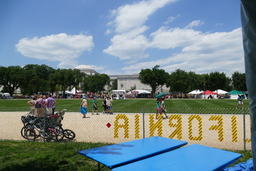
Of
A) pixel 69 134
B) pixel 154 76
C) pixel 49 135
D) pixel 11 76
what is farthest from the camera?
pixel 154 76

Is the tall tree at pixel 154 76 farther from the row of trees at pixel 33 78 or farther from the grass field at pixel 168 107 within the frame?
the grass field at pixel 168 107

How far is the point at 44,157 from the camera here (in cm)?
530

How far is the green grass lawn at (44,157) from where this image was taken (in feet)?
15.3

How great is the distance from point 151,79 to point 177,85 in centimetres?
938

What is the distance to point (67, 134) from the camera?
7.64 m

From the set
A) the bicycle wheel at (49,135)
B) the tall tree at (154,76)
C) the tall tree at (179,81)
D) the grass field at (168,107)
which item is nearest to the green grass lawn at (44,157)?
the bicycle wheel at (49,135)

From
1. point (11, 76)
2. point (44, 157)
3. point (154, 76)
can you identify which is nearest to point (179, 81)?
point (154, 76)

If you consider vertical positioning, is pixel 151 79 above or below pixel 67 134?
above

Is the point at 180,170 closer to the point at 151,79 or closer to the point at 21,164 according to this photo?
the point at 21,164

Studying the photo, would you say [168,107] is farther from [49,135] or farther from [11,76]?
[11,76]

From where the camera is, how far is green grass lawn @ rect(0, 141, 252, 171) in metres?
4.65

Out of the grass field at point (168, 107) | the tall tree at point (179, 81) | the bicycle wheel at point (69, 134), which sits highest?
the tall tree at point (179, 81)

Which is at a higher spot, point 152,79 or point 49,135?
point 152,79

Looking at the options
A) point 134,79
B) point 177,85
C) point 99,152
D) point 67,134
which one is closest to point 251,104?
point 99,152
